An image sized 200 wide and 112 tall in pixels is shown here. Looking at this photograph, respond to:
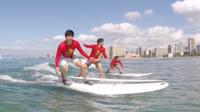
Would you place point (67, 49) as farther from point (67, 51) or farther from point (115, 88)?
point (115, 88)

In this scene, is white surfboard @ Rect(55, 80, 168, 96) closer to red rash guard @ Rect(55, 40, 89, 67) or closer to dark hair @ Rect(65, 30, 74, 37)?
red rash guard @ Rect(55, 40, 89, 67)

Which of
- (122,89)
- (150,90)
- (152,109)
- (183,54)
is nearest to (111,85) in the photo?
(122,89)

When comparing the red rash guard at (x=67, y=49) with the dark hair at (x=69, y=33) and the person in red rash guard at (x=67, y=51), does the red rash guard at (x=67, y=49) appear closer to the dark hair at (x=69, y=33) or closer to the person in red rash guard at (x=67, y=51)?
the person in red rash guard at (x=67, y=51)

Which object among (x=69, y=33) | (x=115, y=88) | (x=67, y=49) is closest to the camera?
(x=69, y=33)

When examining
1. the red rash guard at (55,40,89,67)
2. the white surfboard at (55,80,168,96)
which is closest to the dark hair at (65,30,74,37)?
the red rash guard at (55,40,89,67)

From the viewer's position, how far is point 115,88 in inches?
503

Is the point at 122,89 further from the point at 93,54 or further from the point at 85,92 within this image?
the point at 93,54

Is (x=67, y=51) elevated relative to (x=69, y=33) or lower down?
lower down

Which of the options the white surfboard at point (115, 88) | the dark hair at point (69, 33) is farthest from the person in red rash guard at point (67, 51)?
the white surfboard at point (115, 88)

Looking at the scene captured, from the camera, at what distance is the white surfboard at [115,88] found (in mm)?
12586

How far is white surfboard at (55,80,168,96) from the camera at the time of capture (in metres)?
12.6

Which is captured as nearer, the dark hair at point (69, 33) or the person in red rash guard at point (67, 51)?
the dark hair at point (69, 33)

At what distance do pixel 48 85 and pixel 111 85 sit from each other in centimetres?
286

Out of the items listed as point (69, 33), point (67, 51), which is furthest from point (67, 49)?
point (69, 33)
